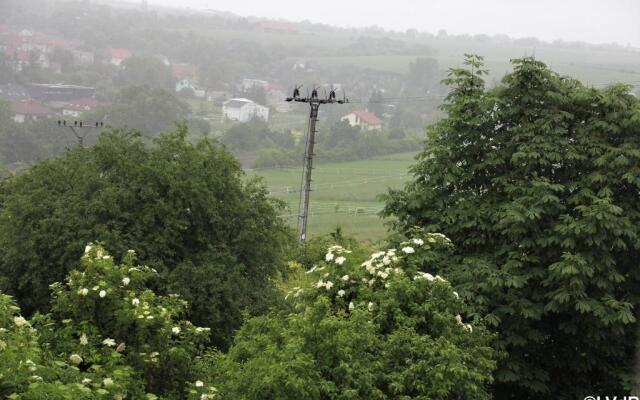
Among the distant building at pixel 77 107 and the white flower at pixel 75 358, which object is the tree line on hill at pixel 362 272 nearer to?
the white flower at pixel 75 358

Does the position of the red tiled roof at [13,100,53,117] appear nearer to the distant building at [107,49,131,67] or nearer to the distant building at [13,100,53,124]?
the distant building at [13,100,53,124]

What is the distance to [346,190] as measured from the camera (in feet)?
199

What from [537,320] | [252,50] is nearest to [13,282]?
[537,320]

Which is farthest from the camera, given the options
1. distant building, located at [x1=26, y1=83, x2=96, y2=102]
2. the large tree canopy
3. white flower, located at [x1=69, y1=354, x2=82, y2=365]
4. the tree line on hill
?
distant building, located at [x1=26, y1=83, x2=96, y2=102]

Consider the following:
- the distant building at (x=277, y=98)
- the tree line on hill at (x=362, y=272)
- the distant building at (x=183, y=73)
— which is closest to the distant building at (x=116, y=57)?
the distant building at (x=183, y=73)

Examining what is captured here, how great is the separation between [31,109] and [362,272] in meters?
88.2

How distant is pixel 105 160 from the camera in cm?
1853

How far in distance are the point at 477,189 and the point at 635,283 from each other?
11.2 ft

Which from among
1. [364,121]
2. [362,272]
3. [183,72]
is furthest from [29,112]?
[362,272]

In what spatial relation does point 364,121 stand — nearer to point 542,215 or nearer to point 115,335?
point 542,215

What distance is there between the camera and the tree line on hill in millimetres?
9656

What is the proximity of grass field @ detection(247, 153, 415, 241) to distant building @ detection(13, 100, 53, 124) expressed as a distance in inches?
1281

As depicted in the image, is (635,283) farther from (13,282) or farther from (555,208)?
(13,282)

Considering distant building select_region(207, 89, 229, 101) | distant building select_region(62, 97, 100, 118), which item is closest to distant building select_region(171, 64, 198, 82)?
distant building select_region(207, 89, 229, 101)
